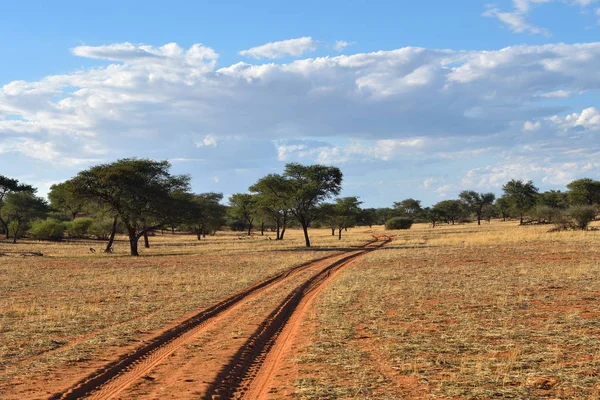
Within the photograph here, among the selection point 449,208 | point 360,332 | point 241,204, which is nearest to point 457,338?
point 360,332

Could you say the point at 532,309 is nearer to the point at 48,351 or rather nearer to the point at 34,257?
the point at 48,351

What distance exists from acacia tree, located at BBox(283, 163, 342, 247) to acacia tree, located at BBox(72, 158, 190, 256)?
13.5 meters

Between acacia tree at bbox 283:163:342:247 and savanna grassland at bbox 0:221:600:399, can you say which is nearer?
savanna grassland at bbox 0:221:600:399

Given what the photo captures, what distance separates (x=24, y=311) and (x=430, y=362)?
13692 millimetres

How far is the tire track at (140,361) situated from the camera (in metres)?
8.80

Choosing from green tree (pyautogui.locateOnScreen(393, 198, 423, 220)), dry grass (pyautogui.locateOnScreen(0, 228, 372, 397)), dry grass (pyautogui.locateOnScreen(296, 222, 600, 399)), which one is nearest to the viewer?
dry grass (pyautogui.locateOnScreen(296, 222, 600, 399))

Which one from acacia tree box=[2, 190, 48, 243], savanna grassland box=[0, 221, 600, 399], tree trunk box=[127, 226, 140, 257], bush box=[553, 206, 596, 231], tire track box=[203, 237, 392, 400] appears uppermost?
acacia tree box=[2, 190, 48, 243]

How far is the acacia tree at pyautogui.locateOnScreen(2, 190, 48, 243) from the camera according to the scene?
78.3 metres

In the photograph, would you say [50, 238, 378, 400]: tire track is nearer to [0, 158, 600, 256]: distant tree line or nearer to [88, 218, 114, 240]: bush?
[0, 158, 600, 256]: distant tree line

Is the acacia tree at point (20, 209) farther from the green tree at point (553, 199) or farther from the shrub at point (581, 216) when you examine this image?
the green tree at point (553, 199)

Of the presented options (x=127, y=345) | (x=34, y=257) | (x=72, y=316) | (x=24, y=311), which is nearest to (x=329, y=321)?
(x=127, y=345)

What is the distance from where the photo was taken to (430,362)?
1018 cm

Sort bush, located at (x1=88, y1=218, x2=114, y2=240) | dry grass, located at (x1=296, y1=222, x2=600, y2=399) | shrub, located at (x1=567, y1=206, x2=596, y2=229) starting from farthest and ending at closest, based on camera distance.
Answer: bush, located at (x1=88, y1=218, x2=114, y2=240)
shrub, located at (x1=567, y1=206, x2=596, y2=229)
dry grass, located at (x1=296, y1=222, x2=600, y2=399)

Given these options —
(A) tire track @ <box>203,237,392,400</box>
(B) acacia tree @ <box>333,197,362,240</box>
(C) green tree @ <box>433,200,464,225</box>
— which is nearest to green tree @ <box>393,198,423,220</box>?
(C) green tree @ <box>433,200,464,225</box>
